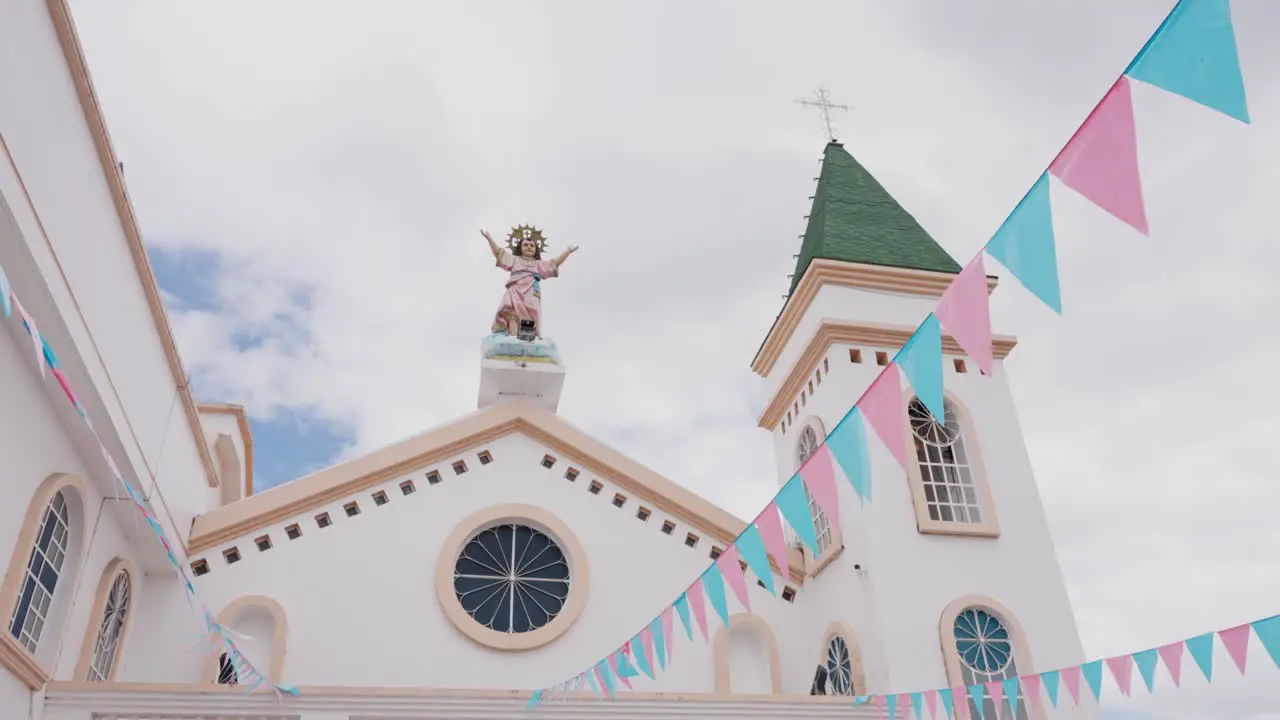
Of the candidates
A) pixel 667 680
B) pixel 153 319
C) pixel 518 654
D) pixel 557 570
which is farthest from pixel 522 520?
pixel 153 319

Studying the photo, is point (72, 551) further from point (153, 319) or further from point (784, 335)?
point (784, 335)

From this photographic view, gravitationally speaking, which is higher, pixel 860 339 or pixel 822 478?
pixel 860 339

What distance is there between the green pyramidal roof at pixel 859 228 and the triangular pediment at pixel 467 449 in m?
3.44

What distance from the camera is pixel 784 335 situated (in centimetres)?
1350

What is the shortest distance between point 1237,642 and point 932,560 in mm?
3801

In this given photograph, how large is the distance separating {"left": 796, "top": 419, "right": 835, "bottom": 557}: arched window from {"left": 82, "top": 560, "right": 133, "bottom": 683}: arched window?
7.07 m

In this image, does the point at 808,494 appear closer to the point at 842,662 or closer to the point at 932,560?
the point at 932,560

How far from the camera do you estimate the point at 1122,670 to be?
7.67 meters

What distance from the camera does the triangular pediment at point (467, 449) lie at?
35.7ft

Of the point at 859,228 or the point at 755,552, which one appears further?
the point at 859,228

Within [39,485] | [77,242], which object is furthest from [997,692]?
[77,242]

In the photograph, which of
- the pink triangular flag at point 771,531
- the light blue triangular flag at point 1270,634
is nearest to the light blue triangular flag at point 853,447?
the pink triangular flag at point 771,531

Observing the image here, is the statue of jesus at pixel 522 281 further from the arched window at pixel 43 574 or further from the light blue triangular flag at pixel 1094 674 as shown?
the light blue triangular flag at pixel 1094 674

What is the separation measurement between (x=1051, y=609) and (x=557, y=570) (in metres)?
5.39
